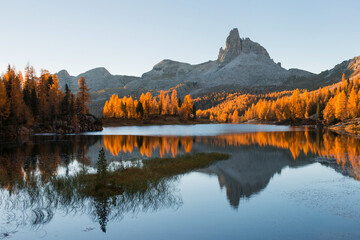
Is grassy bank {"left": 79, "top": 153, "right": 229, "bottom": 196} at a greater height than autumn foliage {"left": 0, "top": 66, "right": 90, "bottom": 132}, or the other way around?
autumn foliage {"left": 0, "top": 66, "right": 90, "bottom": 132}

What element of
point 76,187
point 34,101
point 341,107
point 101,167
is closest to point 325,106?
point 341,107

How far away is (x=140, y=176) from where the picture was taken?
22203 mm

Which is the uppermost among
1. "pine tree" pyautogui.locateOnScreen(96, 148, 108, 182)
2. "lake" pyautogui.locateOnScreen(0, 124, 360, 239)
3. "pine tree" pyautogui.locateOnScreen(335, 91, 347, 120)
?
"pine tree" pyautogui.locateOnScreen(335, 91, 347, 120)

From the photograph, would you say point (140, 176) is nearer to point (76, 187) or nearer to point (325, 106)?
point (76, 187)

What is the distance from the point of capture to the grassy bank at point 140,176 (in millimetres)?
18420

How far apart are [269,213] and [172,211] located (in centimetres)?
604

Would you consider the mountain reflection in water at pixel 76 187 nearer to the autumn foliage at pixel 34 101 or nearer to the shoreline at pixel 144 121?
the autumn foliage at pixel 34 101

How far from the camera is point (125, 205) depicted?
632 inches

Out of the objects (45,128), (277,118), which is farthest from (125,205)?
(277,118)

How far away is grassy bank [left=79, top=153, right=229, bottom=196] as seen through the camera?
725 inches

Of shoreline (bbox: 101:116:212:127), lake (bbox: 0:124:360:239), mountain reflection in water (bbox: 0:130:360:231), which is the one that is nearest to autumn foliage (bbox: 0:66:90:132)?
shoreline (bbox: 101:116:212:127)

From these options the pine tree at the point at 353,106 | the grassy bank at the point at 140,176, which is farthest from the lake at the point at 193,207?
the pine tree at the point at 353,106

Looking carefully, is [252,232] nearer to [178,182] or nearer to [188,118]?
[178,182]

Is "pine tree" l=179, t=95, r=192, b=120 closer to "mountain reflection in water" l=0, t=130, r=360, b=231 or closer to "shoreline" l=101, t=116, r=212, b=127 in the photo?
"shoreline" l=101, t=116, r=212, b=127
